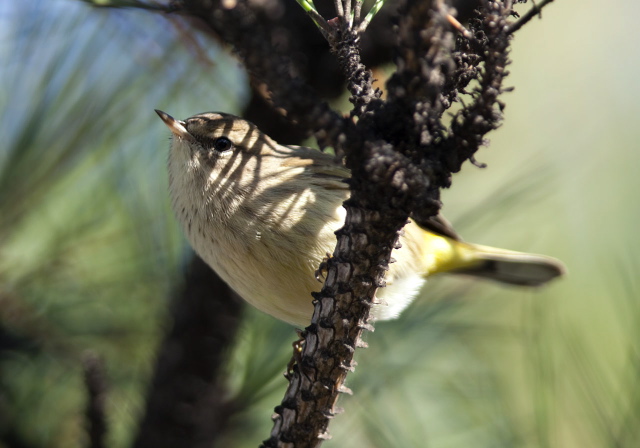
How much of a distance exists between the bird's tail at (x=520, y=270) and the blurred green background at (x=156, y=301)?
73 mm

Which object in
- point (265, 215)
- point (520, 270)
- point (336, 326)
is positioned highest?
point (520, 270)

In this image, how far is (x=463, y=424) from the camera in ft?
8.49

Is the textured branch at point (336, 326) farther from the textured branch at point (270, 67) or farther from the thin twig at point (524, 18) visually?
the thin twig at point (524, 18)

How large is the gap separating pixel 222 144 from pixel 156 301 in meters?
0.65

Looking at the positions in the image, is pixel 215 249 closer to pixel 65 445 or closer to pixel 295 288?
pixel 295 288

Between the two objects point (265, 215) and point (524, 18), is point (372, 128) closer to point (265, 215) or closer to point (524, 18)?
point (524, 18)

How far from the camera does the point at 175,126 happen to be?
250 cm

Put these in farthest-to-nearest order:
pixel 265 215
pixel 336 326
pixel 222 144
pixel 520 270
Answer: pixel 520 270 → pixel 222 144 → pixel 265 215 → pixel 336 326

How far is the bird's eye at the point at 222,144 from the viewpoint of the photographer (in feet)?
8.49

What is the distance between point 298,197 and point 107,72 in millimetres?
779

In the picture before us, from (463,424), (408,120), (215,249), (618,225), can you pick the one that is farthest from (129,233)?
(618,225)

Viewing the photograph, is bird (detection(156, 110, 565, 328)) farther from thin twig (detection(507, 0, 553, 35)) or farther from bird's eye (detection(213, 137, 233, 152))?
thin twig (detection(507, 0, 553, 35))

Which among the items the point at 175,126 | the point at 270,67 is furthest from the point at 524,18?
the point at 175,126

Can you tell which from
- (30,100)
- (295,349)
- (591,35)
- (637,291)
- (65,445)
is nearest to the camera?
(637,291)
